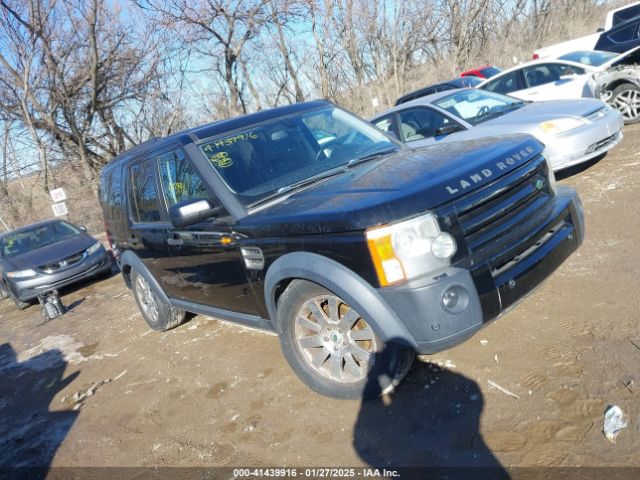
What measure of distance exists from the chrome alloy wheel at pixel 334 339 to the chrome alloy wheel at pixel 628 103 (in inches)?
318

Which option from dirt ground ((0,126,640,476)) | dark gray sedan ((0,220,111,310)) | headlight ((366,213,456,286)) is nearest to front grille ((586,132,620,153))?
dirt ground ((0,126,640,476))

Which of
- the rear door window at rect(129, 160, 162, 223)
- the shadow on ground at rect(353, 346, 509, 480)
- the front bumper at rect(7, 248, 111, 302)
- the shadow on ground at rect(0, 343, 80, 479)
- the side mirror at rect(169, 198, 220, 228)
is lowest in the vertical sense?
the shadow on ground at rect(353, 346, 509, 480)

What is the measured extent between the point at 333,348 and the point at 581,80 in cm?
830

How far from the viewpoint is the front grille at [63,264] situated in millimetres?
8992

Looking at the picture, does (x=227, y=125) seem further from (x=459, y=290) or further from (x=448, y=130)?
A: (x=448, y=130)

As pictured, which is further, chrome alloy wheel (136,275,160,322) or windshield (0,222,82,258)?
windshield (0,222,82,258)

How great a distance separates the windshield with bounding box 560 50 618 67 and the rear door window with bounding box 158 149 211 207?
28.8 feet

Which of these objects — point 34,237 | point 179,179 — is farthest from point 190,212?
point 34,237

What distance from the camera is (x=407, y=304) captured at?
253 cm

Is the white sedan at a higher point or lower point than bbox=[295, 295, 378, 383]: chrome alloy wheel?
higher

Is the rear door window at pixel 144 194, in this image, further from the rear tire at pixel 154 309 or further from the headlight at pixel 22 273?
the headlight at pixel 22 273

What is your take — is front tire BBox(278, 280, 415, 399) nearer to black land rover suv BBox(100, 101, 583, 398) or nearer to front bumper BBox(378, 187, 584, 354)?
black land rover suv BBox(100, 101, 583, 398)

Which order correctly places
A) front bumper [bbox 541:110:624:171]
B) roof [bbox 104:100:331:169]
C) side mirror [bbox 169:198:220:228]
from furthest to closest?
front bumper [bbox 541:110:624:171] < roof [bbox 104:100:331:169] < side mirror [bbox 169:198:220:228]

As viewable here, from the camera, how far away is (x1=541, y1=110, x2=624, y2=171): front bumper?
20.6 ft
